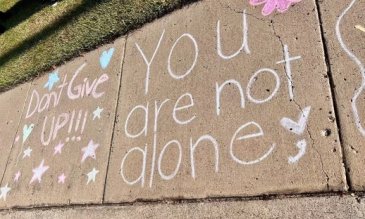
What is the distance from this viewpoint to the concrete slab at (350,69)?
9.23 feet

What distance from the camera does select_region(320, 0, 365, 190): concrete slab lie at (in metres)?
2.81

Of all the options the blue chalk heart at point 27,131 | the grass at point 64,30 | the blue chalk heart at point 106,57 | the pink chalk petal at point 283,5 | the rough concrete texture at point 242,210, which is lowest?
the rough concrete texture at point 242,210

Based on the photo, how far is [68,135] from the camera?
456cm

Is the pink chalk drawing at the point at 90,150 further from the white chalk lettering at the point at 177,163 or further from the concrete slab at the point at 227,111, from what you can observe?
the white chalk lettering at the point at 177,163

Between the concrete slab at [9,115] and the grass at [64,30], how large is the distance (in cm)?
18

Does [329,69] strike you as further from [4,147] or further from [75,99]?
[4,147]

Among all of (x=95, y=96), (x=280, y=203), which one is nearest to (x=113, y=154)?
(x=95, y=96)

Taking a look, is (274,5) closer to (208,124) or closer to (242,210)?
(208,124)

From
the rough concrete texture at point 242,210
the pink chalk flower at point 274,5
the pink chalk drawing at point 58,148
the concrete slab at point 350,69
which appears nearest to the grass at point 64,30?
the pink chalk flower at point 274,5

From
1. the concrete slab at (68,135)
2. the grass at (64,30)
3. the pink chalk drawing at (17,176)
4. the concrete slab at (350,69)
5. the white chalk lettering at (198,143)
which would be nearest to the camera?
the concrete slab at (350,69)

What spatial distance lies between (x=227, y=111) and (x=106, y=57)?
184 centimetres

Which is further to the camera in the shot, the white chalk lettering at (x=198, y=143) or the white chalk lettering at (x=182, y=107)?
the white chalk lettering at (x=182, y=107)

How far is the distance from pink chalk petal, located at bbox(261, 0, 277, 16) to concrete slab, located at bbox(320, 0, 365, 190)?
1.33 ft

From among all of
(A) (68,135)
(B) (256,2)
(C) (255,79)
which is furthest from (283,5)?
(A) (68,135)
